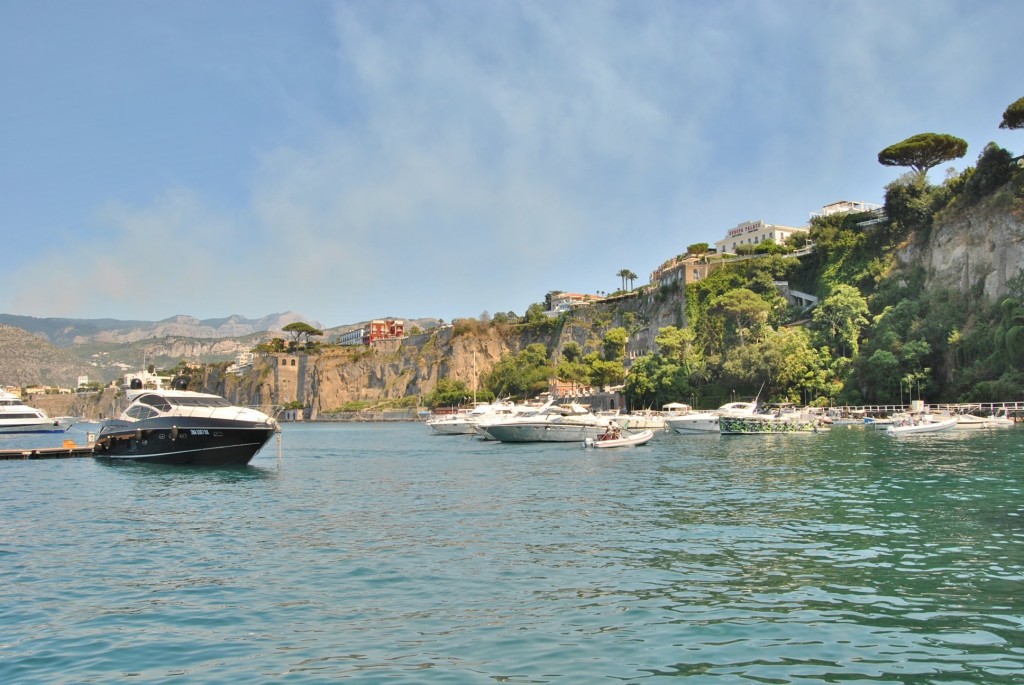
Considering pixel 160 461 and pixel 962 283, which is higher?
pixel 962 283

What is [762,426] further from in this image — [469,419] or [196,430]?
[196,430]

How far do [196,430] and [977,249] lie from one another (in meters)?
65.1

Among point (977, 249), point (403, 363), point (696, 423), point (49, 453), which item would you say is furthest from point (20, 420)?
point (977, 249)

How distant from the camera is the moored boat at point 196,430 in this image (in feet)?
120

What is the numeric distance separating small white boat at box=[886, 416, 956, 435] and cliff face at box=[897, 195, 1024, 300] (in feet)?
54.7

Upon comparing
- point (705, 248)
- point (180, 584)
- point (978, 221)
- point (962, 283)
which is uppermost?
point (705, 248)

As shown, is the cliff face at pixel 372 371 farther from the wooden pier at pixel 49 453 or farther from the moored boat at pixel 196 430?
the moored boat at pixel 196 430

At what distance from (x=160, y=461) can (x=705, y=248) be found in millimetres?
A: 106728

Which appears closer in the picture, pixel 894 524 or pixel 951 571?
pixel 951 571

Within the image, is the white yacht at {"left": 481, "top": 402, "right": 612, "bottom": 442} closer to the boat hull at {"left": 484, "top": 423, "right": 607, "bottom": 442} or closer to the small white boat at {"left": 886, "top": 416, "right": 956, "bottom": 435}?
the boat hull at {"left": 484, "top": 423, "right": 607, "bottom": 442}

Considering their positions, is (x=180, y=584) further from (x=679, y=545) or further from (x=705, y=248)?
(x=705, y=248)

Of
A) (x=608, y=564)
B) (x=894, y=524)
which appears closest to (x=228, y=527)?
(x=608, y=564)

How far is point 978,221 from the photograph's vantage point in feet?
232

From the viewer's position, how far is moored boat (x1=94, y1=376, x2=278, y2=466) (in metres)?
36.6
